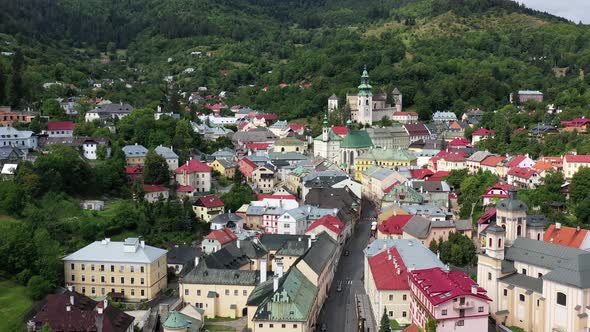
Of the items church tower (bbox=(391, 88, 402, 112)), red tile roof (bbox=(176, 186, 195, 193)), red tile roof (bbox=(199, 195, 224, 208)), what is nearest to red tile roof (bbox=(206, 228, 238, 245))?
red tile roof (bbox=(199, 195, 224, 208))

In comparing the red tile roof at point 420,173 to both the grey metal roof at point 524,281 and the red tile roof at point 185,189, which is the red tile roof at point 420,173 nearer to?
the red tile roof at point 185,189

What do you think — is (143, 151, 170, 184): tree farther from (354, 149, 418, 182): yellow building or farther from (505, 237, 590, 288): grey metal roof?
(505, 237, 590, 288): grey metal roof

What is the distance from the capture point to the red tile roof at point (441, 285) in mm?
35750

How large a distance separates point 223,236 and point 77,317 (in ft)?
56.1

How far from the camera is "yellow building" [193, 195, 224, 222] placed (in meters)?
61.2

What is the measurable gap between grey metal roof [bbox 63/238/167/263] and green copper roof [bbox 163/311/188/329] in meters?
8.88

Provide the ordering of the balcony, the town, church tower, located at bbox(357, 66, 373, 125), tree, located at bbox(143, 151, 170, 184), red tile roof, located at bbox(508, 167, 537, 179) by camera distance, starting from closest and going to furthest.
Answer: the balcony → the town → red tile roof, located at bbox(508, 167, 537, 179) → tree, located at bbox(143, 151, 170, 184) → church tower, located at bbox(357, 66, 373, 125)

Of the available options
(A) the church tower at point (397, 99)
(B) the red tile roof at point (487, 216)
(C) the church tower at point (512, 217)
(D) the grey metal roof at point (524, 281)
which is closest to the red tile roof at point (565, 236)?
(C) the church tower at point (512, 217)

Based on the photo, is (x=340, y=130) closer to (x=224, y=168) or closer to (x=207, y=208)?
(x=224, y=168)

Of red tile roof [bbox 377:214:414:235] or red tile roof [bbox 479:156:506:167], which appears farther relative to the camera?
red tile roof [bbox 479:156:506:167]

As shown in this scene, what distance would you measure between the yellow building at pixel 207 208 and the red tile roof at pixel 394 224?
14.0 meters

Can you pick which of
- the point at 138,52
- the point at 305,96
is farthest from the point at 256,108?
the point at 138,52

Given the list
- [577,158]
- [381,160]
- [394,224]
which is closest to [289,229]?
[394,224]

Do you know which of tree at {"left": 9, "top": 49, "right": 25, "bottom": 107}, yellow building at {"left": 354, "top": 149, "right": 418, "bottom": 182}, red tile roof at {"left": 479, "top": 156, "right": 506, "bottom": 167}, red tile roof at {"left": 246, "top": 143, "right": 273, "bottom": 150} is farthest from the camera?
red tile roof at {"left": 246, "top": 143, "right": 273, "bottom": 150}
